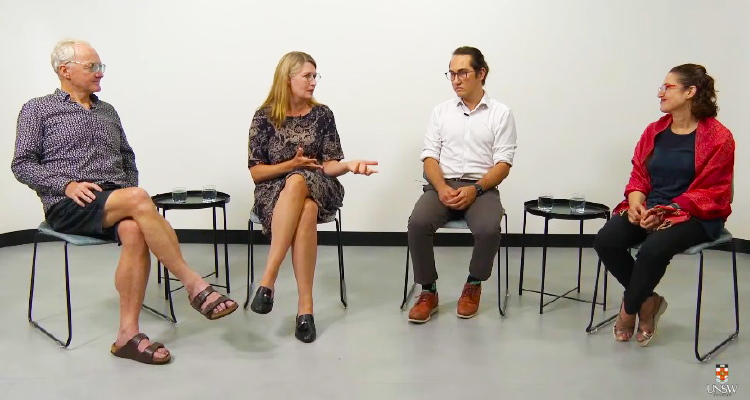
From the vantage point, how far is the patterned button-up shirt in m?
2.99

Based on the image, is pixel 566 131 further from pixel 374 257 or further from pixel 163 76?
pixel 163 76

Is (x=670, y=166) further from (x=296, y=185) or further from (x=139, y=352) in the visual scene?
(x=139, y=352)

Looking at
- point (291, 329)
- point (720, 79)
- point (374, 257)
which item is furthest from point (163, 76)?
point (720, 79)

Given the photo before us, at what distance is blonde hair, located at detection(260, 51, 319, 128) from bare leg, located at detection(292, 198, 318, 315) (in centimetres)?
49

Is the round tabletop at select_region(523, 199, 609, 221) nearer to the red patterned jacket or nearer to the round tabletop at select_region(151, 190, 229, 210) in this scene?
the red patterned jacket

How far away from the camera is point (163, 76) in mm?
4512

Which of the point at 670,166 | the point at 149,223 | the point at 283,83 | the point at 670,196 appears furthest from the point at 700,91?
the point at 149,223

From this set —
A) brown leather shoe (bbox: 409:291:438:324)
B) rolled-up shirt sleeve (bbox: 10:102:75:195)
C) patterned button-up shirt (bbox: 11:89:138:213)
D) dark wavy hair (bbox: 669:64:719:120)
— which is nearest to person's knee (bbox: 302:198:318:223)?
brown leather shoe (bbox: 409:291:438:324)

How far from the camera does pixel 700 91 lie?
292 centimetres

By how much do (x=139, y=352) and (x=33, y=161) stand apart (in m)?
0.98

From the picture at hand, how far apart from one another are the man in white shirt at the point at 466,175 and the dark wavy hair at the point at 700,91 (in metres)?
0.84

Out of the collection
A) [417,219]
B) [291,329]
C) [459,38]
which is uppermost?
[459,38]

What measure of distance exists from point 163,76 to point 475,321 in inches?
103

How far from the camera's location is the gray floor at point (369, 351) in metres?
2.57
